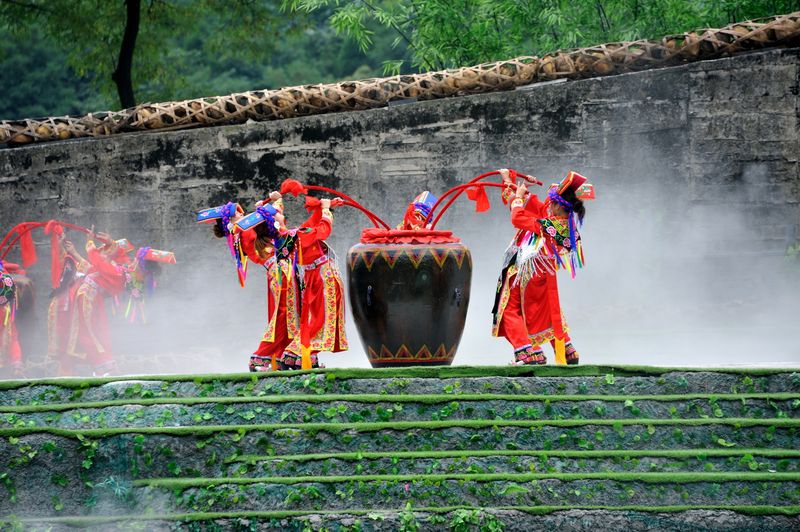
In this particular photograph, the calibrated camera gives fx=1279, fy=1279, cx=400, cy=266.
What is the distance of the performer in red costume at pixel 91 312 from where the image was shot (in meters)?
11.8

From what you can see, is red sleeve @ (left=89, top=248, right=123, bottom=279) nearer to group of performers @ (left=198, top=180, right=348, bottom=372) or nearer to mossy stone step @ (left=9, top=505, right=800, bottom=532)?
group of performers @ (left=198, top=180, right=348, bottom=372)

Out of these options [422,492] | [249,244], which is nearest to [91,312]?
[249,244]

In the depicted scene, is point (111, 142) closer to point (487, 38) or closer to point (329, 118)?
point (329, 118)

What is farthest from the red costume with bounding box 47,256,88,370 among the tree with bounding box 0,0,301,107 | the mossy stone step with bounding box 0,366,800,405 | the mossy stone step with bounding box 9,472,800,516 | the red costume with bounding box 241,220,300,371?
the tree with bounding box 0,0,301,107

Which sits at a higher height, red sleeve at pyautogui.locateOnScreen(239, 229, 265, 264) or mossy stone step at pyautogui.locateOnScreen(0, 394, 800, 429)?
red sleeve at pyautogui.locateOnScreen(239, 229, 265, 264)

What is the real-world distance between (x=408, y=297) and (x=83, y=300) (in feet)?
12.9

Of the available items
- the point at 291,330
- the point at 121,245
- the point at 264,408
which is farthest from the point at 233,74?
the point at 264,408

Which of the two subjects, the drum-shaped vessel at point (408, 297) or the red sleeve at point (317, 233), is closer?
the drum-shaped vessel at point (408, 297)

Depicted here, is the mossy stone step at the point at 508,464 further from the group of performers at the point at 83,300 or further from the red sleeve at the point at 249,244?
the group of performers at the point at 83,300

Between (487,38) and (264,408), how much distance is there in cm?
933

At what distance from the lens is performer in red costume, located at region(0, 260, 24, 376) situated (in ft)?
38.8

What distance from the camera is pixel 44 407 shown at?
25.8ft

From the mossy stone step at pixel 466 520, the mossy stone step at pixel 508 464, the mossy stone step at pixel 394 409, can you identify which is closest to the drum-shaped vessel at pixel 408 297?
the mossy stone step at pixel 394 409

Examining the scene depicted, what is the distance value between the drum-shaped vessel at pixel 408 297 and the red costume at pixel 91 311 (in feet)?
10.9
